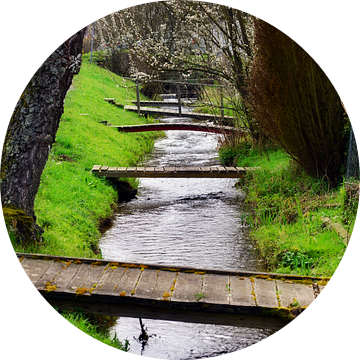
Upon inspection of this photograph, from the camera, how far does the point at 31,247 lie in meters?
4.54

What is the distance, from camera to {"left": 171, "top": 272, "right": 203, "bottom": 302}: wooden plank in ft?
10.8

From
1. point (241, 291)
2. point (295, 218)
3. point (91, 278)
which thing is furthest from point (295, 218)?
point (91, 278)

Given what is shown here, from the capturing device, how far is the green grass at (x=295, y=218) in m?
5.05

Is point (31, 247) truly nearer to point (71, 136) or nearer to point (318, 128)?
point (318, 128)

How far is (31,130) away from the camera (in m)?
4.30

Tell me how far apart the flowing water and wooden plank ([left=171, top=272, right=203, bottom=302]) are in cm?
86

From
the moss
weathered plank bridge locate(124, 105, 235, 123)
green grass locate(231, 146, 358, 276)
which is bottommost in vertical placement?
green grass locate(231, 146, 358, 276)

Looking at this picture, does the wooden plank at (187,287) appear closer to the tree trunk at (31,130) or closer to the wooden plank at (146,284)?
the wooden plank at (146,284)

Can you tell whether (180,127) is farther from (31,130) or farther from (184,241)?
(31,130)

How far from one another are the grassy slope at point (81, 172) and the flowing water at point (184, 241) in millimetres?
468

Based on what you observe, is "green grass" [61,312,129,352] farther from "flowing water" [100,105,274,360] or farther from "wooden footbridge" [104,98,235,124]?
"wooden footbridge" [104,98,235,124]

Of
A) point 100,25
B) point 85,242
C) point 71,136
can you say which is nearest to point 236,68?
point 71,136

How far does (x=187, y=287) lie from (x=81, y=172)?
5814mm

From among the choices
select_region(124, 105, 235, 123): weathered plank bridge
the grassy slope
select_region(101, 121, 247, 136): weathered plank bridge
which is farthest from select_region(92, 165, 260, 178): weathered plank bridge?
select_region(124, 105, 235, 123): weathered plank bridge
